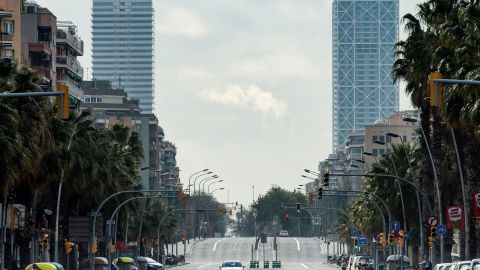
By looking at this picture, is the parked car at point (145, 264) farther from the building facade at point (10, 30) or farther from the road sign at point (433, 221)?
the road sign at point (433, 221)

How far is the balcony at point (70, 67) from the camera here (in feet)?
411

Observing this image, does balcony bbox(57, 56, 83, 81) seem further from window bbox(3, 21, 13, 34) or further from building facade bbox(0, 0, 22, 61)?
window bbox(3, 21, 13, 34)

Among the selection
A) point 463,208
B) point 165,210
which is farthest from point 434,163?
point 165,210

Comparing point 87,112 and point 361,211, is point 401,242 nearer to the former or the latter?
point 87,112

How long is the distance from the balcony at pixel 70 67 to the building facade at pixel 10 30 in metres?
18.2

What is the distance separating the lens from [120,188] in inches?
3895

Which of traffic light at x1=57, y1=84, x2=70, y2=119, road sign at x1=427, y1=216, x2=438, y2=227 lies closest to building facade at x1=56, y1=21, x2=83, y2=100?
road sign at x1=427, y1=216, x2=438, y2=227

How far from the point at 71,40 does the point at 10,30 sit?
24007mm

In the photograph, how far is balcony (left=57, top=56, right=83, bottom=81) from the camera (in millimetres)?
125188

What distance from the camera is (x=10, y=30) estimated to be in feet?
345

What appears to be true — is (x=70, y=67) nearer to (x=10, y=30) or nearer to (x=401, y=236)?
(x=10, y=30)

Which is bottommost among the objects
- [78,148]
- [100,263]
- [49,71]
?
[100,263]

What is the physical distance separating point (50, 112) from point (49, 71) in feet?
150

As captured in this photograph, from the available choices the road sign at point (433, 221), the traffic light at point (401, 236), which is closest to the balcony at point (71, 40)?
the traffic light at point (401, 236)
